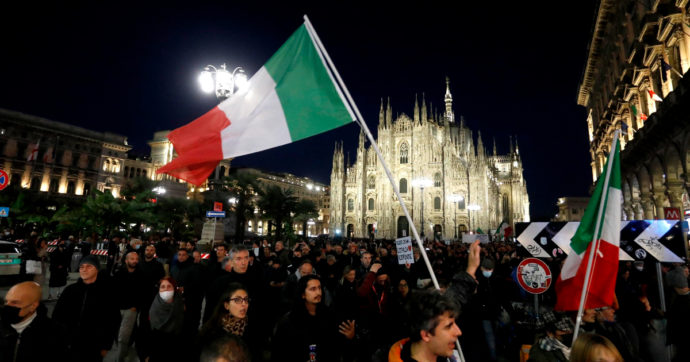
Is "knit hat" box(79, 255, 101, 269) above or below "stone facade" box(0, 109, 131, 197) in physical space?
below

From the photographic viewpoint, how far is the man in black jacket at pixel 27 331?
8.90 feet

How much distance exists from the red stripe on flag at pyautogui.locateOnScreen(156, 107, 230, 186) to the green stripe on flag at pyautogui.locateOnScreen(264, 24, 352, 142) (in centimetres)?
84

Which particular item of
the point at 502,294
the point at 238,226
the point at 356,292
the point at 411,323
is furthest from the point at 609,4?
the point at 238,226

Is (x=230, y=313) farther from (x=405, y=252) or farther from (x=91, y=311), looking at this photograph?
(x=405, y=252)

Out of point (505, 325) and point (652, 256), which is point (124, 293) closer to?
point (505, 325)

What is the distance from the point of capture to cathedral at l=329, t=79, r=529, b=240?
44688mm

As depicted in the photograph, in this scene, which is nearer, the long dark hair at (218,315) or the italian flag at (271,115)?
the long dark hair at (218,315)

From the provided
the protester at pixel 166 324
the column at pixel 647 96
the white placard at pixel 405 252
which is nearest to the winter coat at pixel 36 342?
the protester at pixel 166 324

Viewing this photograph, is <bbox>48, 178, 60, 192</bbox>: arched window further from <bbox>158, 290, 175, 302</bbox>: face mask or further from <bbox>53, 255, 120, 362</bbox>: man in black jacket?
<bbox>158, 290, 175, 302</bbox>: face mask

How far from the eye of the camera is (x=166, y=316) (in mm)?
3766

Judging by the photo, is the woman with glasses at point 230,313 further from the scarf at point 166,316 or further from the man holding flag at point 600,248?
the man holding flag at point 600,248

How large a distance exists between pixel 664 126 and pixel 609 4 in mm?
12424

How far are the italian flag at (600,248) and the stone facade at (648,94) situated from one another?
10.4 m

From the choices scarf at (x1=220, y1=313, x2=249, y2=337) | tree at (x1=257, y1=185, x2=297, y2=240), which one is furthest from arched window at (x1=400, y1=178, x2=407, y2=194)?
scarf at (x1=220, y1=313, x2=249, y2=337)
